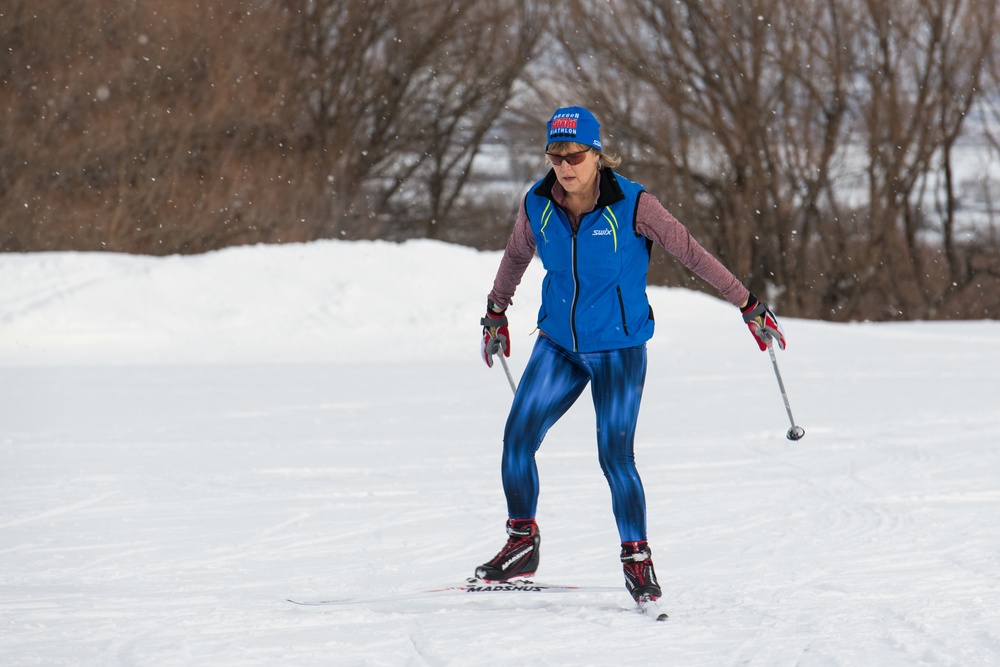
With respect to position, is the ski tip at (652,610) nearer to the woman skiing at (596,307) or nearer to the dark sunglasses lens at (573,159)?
the woman skiing at (596,307)

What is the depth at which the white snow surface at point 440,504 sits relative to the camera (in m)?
3.59

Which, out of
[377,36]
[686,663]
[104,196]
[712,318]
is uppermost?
[377,36]

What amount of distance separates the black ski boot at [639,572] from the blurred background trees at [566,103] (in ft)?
66.5

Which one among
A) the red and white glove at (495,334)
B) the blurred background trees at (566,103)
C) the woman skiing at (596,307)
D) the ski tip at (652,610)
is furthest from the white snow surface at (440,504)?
the blurred background trees at (566,103)

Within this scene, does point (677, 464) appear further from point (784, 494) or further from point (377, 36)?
point (377, 36)

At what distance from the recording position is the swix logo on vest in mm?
3707

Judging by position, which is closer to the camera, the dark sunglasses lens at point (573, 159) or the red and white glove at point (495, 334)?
the dark sunglasses lens at point (573, 159)

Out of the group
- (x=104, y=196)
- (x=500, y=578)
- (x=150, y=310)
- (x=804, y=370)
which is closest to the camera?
(x=500, y=578)

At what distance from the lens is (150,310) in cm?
1481

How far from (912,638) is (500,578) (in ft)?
4.33

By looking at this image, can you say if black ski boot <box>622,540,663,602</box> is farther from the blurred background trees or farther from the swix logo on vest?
the blurred background trees

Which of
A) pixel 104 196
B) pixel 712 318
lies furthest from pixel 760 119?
pixel 104 196

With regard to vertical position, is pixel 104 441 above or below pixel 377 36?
below

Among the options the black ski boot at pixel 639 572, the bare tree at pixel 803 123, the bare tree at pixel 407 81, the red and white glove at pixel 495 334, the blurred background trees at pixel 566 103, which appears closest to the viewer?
the black ski boot at pixel 639 572
